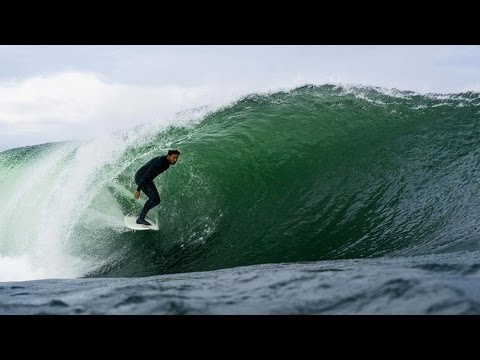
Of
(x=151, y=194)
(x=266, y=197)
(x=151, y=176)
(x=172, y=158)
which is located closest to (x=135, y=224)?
(x=151, y=194)

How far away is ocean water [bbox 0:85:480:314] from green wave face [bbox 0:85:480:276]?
27 millimetres

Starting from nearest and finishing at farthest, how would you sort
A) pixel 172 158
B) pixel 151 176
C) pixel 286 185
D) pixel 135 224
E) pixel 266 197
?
pixel 172 158 < pixel 151 176 < pixel 135 224 < pixel 266 197 < pixel 286 185

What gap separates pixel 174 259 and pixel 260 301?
4.80 metres

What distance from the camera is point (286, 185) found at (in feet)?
29.7

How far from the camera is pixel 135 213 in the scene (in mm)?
8734

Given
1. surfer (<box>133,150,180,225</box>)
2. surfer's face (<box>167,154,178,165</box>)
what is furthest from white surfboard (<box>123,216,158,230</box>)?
surfer's face (<box>167,154,178,165</box>)

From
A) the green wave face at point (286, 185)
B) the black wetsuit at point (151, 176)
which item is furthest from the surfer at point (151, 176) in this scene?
the green wave face at point (286, 185)

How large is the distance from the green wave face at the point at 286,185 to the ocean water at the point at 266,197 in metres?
0.03

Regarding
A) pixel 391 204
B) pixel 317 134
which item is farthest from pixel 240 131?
pixel 391 204

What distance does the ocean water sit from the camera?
689 cm

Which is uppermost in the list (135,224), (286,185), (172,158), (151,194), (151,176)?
(172,158)

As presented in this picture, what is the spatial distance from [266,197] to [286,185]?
0.46m

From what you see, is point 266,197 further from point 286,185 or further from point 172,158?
point 172,158
